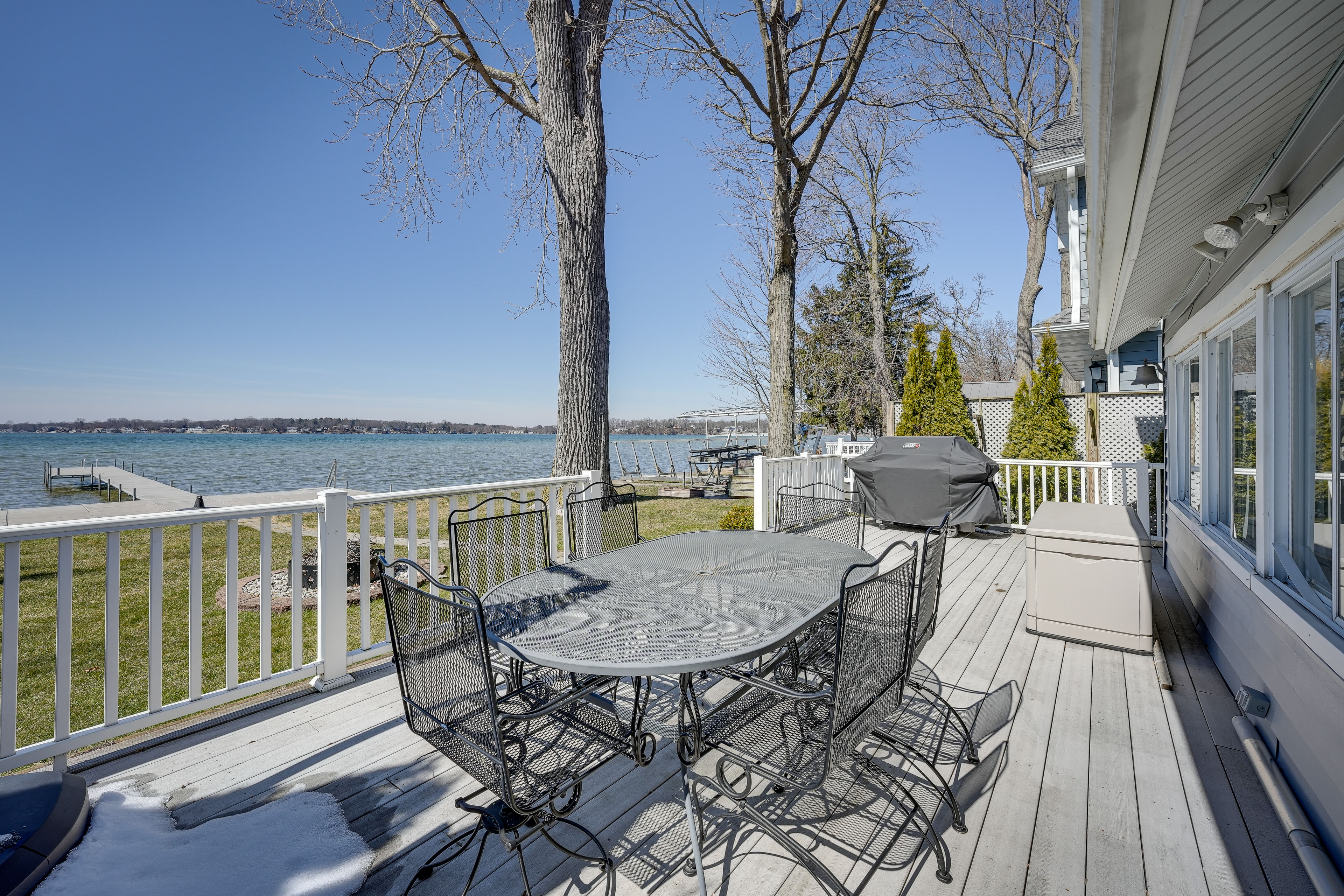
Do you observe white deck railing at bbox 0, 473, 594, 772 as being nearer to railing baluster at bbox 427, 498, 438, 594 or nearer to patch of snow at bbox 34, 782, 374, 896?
railing baluster at bbox 427, 498, 438, 594

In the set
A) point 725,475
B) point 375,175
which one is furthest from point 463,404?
point 375,175

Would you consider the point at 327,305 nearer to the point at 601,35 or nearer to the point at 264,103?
the point at 264,103

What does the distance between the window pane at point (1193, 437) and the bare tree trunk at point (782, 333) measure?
3.56 m

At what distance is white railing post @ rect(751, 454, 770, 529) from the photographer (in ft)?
17.8

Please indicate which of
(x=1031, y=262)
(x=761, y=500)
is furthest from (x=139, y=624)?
(x=1031, y=262)

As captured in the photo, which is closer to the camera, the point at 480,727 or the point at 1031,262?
the point at 480,727

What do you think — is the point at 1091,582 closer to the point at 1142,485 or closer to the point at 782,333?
the point at 1142,485

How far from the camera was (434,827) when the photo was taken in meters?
1.81

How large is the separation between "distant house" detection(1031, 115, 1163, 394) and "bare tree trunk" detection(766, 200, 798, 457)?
4710 millimetres

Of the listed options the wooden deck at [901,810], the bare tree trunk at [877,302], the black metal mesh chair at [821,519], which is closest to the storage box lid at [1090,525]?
the wooden deck at [901,810]

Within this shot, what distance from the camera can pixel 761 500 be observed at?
18.1ft

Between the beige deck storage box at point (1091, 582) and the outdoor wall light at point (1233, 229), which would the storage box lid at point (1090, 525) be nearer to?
the beige deck storage box at point (1091, 582)

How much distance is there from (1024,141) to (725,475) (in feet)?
31.4

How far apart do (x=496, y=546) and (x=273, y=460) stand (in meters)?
39.0
